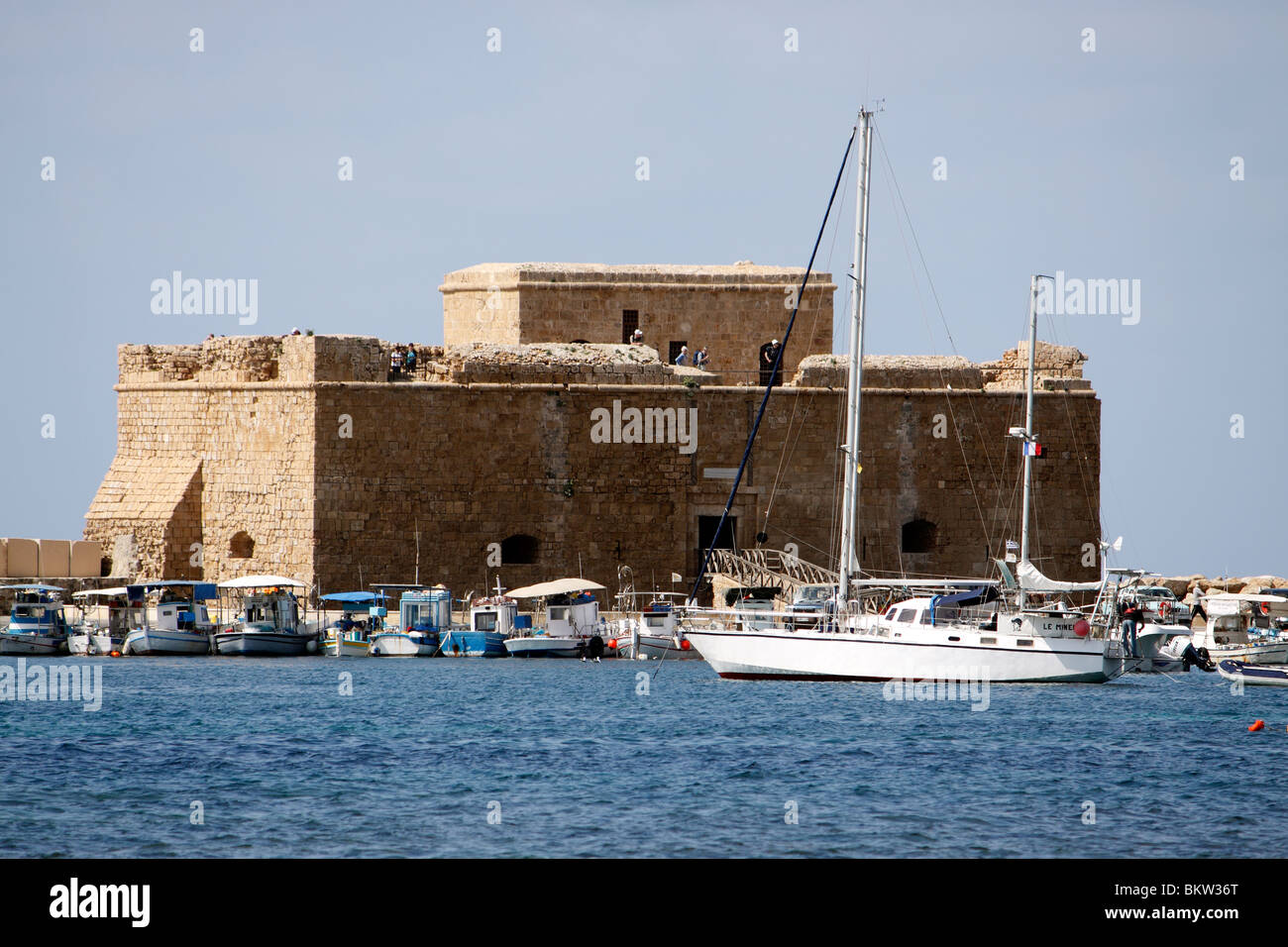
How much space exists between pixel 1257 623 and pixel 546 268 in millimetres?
13429

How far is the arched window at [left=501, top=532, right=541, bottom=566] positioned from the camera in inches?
1181

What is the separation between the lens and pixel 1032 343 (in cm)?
2819

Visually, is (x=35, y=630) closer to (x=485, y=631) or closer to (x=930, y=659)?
(x=485, y=631)

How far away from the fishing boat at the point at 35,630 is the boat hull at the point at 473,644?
5.82 metres

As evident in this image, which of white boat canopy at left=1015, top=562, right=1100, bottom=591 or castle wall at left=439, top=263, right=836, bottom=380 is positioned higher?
castle wall at left=439, top=263, right=836, bottom=380

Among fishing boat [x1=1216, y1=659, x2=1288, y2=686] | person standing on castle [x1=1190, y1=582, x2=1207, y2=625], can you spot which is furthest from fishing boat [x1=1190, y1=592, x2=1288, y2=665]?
fishing boat [x1=1216, y1=659, x2=1288, y2=686]

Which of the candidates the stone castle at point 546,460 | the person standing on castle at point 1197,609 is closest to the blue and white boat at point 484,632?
the stone castle at point 546,460

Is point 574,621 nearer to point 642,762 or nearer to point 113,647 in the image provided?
point 113,647

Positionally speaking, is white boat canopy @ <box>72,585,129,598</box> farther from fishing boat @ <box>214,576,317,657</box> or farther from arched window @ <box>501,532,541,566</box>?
arched window @ <box>501,532,541,566</box>

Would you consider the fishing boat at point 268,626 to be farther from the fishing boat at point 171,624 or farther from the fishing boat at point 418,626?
the fishing boat at point 418,626

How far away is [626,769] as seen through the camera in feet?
57.1

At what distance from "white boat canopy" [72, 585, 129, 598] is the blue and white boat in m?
5.13

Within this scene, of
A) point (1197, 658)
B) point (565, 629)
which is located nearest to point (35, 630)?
point (565, 629)

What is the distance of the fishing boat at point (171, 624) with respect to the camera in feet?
93.2
